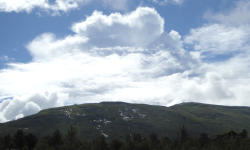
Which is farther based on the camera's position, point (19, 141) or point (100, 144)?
point (19, 141)

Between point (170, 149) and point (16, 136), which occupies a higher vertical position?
point (16, 136)

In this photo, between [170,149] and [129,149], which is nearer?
[129,149]

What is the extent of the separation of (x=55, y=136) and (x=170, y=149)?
65658 millimetres

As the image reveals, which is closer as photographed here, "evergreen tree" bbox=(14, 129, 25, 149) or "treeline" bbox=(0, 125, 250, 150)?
"treeline" bbox=(0, 125, 250, 150)

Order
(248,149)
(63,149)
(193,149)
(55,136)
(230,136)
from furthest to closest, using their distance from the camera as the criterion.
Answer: (230,136), (55,136), (193,149), (248,149), (63,149)

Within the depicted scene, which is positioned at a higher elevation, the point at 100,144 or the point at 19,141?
the point at 100,144

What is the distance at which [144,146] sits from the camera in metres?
85.8

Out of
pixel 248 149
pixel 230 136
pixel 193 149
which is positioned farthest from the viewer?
pixel 230 136

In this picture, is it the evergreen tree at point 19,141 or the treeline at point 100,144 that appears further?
the evergreen tree at point 19,141

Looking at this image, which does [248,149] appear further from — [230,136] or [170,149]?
[230,136]

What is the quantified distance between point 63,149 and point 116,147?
A: 24.1m

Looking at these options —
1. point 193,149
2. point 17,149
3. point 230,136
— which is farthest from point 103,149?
point 230,136

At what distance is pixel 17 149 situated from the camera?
354 ft

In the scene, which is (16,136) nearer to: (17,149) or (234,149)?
(17,149)
